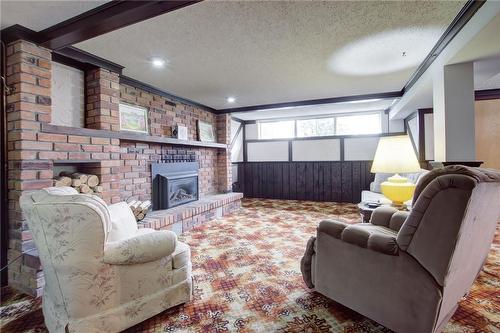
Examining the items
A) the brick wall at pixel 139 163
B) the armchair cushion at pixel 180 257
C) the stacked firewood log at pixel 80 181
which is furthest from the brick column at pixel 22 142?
the armchair cushion at pixel 180 257

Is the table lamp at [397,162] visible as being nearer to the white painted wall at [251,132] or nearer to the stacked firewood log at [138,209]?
the stacked firewood log at [138,209]

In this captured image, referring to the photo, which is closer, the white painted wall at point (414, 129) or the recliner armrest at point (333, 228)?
the recliner armrest at point (333, 228)

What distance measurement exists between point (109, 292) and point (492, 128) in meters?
5.78

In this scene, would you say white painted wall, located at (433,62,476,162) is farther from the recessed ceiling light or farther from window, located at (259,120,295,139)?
window, located at (259,120,295,139)

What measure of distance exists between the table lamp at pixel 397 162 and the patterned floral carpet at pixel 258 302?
3.02ft

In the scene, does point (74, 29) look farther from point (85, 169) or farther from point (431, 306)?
point (431, 306)

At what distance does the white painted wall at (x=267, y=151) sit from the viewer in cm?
649

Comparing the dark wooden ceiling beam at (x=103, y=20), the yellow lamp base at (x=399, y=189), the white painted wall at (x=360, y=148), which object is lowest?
the yellow lamp base at (x=399, y=189)

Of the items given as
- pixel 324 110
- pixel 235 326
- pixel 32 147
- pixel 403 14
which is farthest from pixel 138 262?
pixel 324 110

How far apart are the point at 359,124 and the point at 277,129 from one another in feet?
6.60

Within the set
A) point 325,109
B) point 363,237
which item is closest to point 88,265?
point 363,237

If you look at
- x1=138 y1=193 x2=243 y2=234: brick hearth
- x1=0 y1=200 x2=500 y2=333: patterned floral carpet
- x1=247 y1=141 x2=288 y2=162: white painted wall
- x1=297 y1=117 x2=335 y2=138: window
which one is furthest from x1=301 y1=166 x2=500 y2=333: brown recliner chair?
x1=247 y1=141 x2=288 y2=162: white painted wall

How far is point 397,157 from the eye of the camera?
232 cm

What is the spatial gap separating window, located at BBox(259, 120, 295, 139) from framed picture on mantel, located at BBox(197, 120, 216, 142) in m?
1.80
